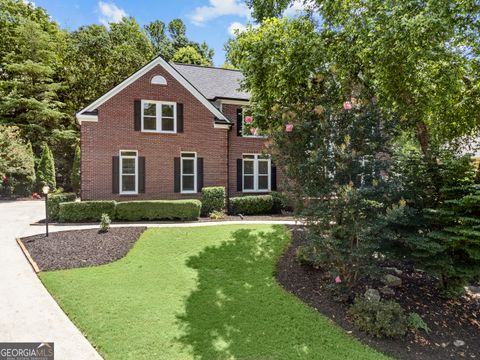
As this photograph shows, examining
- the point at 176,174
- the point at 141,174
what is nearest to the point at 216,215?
the point at 176,174

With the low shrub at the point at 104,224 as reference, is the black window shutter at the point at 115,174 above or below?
above

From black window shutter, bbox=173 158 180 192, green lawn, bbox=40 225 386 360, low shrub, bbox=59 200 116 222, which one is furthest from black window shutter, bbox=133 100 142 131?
green lawn, bbox=40 225 386 360

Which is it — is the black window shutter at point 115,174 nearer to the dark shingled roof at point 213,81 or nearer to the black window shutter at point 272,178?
the dark shingled roof at point 213,81

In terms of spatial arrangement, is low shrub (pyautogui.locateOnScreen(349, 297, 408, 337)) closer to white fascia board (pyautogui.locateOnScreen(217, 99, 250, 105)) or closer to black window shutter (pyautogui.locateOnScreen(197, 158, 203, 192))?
black window shutter (pyautogui.locateOnScreen(197, 158, 203, 192))

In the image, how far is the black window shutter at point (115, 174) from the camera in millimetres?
14188

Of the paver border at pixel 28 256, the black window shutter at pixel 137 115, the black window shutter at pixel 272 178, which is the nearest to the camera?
the paver border at pixel 28 256

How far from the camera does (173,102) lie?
15133mm

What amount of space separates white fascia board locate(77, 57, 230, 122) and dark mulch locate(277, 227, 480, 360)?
9793 millimetres

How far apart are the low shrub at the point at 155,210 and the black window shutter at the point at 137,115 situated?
4.17 metres

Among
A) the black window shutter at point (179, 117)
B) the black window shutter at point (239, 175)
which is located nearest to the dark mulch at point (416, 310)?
the black window shutter at point (239, 175)

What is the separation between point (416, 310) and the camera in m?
6.35

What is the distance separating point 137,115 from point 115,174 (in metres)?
3.07

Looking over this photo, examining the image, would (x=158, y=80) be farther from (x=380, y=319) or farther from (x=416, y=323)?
(x=416, y=323)

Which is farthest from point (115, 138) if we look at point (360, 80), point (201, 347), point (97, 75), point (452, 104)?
point (97, 75)
